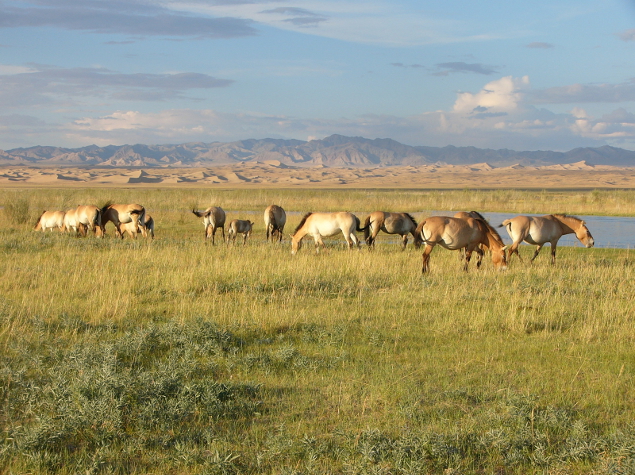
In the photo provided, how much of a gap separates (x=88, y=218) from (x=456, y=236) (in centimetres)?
1501

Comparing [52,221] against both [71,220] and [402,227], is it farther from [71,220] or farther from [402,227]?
[402,227]

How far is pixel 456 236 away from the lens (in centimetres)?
1359

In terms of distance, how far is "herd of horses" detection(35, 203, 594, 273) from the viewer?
13.7 metres

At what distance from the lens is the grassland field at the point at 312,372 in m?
4.64

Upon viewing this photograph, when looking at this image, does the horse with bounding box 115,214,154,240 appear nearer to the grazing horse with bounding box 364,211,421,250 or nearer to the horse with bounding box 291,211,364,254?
the horse with bounding box 291,211,364,254

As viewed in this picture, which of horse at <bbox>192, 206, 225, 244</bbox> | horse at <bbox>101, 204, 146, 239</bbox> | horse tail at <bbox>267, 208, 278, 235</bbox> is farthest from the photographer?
horse at <bbox>101, 204, 146, 239</bbox>

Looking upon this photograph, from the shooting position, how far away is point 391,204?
42.2m

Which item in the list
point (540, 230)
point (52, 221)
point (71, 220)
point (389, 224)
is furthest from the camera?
point (52, 221)

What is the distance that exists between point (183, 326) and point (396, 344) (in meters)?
2.98

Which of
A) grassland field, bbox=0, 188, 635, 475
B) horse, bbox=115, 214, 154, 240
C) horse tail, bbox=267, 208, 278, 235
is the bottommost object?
grassland field, bbox=0, 188, 635, 475

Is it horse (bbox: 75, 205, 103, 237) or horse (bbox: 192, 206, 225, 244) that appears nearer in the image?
horse (bbox: 192, 206, 225, 244)

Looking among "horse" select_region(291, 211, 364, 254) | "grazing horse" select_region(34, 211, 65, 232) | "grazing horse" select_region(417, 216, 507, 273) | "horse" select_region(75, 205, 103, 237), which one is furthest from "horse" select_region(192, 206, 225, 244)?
"grazing horse" select_region(417, 216, 507, 273)

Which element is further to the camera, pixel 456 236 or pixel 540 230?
pixel 540 230

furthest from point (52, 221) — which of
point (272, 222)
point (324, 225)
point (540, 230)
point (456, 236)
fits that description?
point (540, 230)
